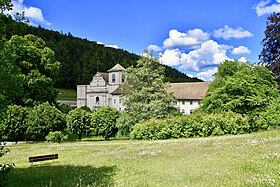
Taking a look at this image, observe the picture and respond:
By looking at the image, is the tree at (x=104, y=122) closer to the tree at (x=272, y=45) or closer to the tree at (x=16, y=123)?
the tree at (x=16, y=123)

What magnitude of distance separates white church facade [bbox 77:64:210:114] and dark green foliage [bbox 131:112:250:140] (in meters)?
35.7

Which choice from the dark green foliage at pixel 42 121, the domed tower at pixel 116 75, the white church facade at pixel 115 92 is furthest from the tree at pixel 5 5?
the domed tower at pixel 116 75

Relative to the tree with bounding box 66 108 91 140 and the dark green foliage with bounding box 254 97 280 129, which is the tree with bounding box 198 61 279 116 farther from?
the tree with bounding box 66 108 91 140

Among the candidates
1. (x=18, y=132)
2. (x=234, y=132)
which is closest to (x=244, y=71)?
(x=234, y=132)

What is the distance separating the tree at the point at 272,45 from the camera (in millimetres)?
36906

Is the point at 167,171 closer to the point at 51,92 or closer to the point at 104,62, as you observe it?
the point at 51,92

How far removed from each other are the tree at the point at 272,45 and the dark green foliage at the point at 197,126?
442 inches

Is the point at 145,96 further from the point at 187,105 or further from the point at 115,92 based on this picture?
the point at 115,92

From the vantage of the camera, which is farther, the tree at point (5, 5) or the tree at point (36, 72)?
the tree at point (36, 72)

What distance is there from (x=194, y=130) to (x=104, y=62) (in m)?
112

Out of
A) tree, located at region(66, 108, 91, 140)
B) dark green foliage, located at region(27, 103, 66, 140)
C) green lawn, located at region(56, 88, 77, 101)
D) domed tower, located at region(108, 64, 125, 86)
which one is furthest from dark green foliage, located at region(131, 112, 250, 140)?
green lawn, located at region(56, 88, 77, 101)

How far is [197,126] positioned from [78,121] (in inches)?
596

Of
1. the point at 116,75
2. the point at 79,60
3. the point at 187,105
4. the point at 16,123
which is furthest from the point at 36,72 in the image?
the point at 79,60

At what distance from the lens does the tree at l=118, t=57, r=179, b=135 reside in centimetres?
3684
